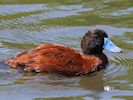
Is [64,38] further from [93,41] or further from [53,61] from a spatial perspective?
[53,61]

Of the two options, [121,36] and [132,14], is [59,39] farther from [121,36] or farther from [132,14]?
[132,14]

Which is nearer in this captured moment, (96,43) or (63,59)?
(63,59)

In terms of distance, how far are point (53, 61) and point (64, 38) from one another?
1.79 meters

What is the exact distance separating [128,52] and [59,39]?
1298 mm

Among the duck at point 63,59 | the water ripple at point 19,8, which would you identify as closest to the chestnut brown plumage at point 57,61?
the duck at point 63,59

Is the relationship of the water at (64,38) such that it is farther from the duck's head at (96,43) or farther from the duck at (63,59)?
the duck's head at (96,43)

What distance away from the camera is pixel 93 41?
9867mm

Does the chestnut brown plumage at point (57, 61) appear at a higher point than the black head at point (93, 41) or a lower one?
lower

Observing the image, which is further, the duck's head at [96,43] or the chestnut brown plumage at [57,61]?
the duck's head at [96,43]

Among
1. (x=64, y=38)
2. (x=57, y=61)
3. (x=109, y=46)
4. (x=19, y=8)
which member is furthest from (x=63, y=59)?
(x=19, y=8)

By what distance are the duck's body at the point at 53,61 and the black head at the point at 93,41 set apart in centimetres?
28

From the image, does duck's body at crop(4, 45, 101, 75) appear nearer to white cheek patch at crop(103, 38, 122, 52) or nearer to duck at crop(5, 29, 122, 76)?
duck at crop(5, 29, 122, 76)

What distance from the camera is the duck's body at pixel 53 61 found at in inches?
371

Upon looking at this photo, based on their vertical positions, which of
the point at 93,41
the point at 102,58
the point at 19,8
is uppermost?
the point at 19,8
